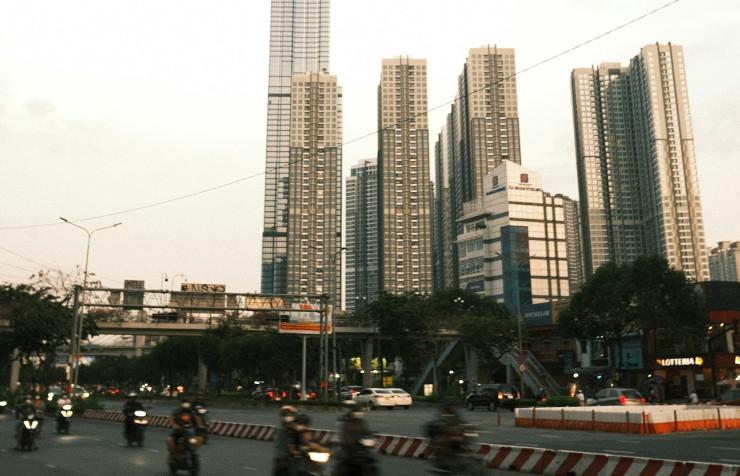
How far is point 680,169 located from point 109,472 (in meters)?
164

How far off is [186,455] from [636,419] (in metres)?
16.9

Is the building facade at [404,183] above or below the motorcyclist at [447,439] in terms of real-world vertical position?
above

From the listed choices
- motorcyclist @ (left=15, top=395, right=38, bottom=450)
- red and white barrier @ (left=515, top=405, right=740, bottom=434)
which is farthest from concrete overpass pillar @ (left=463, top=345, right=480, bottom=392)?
motorcyclist @ (left=15, top=395, right=38, bottom=450)

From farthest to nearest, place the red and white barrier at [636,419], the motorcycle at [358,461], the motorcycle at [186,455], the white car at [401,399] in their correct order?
1. the white car at [401,399]
2. the red and white barrier at [636,419]
3. the motorcycle at [186,455]
4. the motorcycle at [358,461]

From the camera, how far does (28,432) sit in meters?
19.2

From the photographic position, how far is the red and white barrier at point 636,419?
79.2 ft

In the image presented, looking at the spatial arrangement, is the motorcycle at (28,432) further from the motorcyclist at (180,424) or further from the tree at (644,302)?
the tree at (644,302)

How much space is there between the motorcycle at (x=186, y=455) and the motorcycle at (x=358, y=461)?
4.57 m

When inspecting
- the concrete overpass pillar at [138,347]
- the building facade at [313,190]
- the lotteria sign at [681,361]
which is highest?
the building facade at [313,190]

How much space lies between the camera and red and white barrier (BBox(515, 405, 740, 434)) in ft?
79.2

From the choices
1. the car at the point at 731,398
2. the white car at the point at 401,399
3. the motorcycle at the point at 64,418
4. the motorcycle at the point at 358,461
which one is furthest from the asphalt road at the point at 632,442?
the white car at the point at 401,399

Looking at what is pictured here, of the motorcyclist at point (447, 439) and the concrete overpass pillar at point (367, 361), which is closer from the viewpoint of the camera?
the motorcyclist at point (447, 439)

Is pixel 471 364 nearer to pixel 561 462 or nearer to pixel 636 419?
pixel 636 419

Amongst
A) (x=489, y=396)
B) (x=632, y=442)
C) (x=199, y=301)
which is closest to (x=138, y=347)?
(x=199, y=301)
